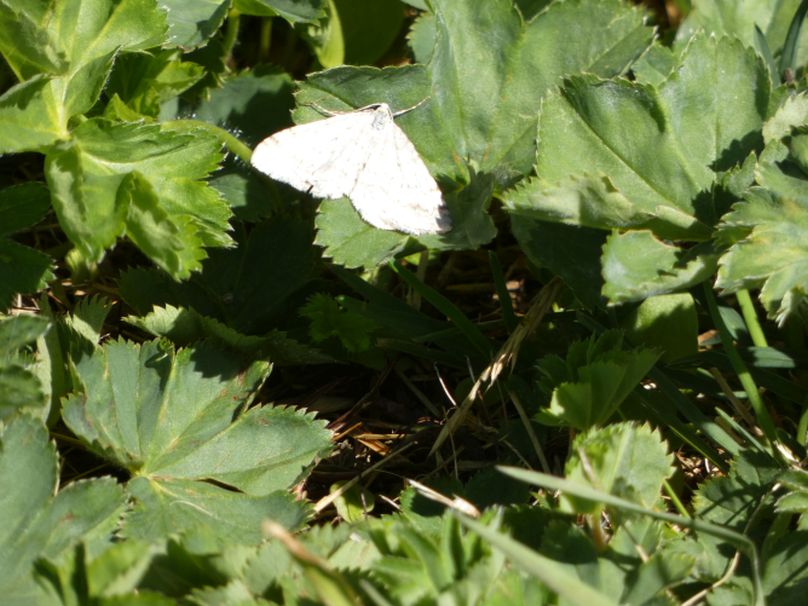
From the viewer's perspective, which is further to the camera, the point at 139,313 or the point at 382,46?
the point at 382,46

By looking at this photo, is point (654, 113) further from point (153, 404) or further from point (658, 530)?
point (153, 404)

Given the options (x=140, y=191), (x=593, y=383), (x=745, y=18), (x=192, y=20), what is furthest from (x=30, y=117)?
(x=745, y=18)

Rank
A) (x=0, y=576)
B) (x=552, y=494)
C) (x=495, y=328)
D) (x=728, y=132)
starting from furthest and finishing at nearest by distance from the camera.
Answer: (x=495, y=328) < (x=728, y=132) < (x=552, y=494) < (x=0, y=576)

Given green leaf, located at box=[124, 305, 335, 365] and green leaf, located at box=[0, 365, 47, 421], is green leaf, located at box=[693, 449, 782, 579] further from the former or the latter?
green leaf, located at box=[0, 365, 47, 421]

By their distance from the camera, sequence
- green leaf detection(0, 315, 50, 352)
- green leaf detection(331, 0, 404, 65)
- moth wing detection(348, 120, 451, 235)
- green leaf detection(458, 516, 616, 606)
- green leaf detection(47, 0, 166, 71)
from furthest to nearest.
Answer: green leaf detection(331, 0, 404, 65) → moth wing detection(348, 120, 451, 235) → green leaf detection(47, 0, 166, 71) → green leaf detection(0, 315, 50, 352) → green leaf detection(458, 516, 616, 606)

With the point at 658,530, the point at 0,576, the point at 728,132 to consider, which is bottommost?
the point at 0,576

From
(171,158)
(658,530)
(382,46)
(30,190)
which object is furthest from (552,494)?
(382,46)

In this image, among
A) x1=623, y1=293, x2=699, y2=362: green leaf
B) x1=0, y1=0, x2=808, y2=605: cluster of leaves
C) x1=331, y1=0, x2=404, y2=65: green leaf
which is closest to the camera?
x1=0, y1=0, x2=808, y2=605: cluster of leaves

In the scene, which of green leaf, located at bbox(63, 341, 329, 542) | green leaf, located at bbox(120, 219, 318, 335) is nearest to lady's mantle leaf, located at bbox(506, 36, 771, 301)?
green leaf, located at bbox(120, 219, 318, 335)
